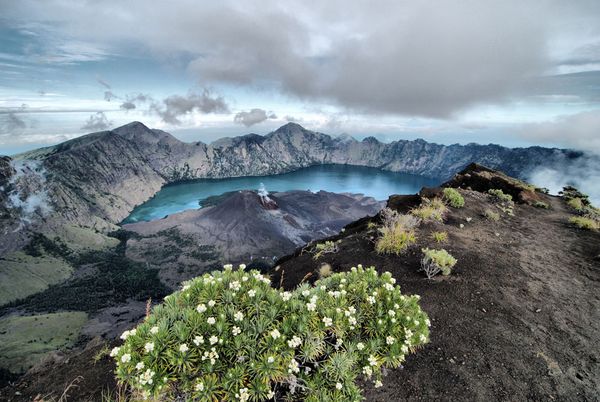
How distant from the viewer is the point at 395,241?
12.3 m

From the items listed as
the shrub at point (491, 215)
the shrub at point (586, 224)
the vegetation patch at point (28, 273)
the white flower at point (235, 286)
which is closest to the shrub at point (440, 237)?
the shrub at point (491, 215)

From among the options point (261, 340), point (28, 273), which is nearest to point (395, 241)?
point (261, 340)

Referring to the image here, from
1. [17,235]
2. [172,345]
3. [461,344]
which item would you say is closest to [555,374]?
[461,344]

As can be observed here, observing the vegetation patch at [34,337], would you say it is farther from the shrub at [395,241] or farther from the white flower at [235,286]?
the white flower at [235,286]

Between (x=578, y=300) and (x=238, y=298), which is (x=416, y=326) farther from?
(x=578, y=300)

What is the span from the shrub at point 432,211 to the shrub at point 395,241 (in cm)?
266

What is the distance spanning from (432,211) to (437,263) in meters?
5.56

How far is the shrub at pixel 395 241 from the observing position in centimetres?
1223

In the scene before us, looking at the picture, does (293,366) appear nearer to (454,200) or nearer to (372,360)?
(372,360)

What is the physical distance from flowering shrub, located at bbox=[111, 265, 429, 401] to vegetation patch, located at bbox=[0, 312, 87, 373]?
257 ft

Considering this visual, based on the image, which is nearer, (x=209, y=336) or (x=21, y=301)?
(x=209, y=336)

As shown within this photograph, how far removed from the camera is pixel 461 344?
7.58 m

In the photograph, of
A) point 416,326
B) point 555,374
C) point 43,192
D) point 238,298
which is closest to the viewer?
point 238,298

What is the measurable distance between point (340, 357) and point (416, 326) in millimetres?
1632
